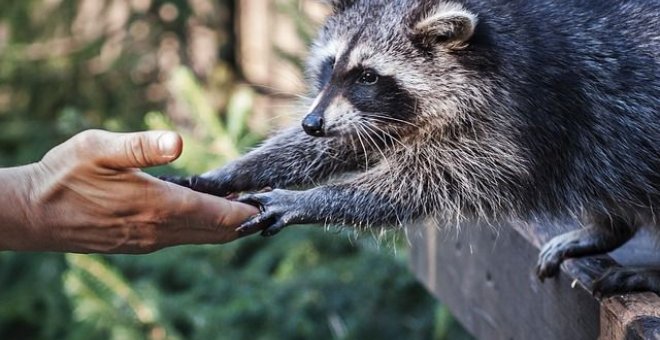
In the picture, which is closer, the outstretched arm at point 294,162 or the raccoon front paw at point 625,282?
the raccoon front paw at point 625,282

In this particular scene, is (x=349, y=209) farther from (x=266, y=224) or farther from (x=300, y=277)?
(x=300, y=277)

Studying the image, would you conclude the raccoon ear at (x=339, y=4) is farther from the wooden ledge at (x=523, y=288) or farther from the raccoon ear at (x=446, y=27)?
the wooden ledge at (x=523, y=288)

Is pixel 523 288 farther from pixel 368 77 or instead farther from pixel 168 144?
pixel 168 144

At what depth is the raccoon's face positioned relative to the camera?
301 cm

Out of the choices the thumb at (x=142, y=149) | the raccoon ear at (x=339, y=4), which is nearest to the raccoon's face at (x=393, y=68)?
the raccoon ear at (x=339, y=4)

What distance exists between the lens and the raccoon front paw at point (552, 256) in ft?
9.19

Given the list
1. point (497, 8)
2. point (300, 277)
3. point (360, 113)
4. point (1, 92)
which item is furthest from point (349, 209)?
point (1, 92)

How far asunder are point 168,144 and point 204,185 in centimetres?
92

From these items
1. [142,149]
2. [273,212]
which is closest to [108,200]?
[142,149]

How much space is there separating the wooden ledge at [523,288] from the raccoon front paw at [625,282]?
3cm

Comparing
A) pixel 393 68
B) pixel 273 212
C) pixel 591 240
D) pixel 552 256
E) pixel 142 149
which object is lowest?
pixel 591 240

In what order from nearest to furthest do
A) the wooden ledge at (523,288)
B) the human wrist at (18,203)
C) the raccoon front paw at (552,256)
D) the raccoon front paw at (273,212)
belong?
the human wrist at (18,203), the wooden ledge at (523,288), the raccoon front paw at (273,212), the raccoon front paw at (552,256)

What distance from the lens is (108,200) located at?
2.24m

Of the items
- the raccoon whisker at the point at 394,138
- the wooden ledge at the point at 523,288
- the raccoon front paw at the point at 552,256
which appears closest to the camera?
the wooden ledge at the point at 523,288
